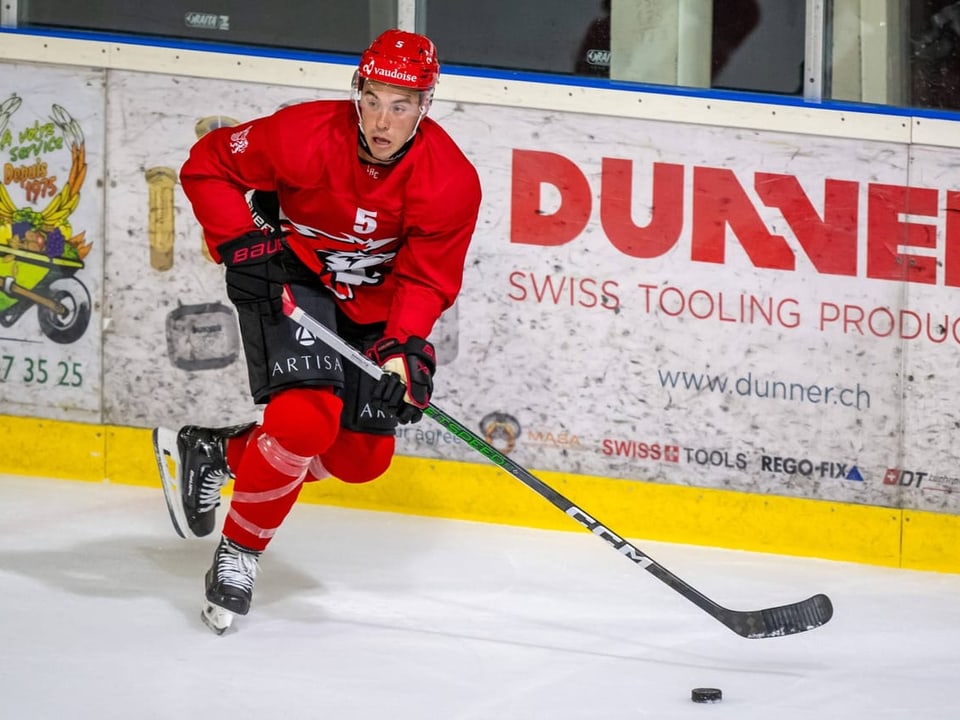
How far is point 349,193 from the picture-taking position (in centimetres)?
306

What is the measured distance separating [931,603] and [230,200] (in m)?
1.77

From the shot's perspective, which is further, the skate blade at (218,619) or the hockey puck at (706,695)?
the skate blade at (218,619)

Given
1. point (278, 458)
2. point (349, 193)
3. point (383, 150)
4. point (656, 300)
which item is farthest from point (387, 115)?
point (656, 300)

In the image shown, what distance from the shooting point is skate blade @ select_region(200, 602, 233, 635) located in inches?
119

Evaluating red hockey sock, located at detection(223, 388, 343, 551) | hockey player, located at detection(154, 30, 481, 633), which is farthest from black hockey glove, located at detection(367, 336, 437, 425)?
red hockey sock, located at detection(223, 388, 343, 551)

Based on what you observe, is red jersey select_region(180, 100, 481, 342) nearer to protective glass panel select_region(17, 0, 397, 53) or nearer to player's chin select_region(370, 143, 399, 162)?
player's chin select_region(370, 143, 399, 162)

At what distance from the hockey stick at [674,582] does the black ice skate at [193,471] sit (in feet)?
1.31

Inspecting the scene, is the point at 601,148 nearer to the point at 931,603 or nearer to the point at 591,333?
the point at 591,333

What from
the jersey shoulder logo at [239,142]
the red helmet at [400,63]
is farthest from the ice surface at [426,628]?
the red helmet at [400,63]

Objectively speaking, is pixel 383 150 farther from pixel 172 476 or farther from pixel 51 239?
pixel 51 239

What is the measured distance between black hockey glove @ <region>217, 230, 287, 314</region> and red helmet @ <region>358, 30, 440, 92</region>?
1.21ft

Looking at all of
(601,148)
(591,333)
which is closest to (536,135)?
(601,148)

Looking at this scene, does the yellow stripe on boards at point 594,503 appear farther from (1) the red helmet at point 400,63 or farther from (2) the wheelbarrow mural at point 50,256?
(1) the red helmet at point 400,63

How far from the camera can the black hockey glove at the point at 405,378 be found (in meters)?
2.97
